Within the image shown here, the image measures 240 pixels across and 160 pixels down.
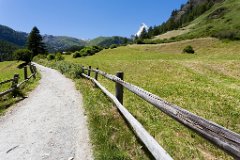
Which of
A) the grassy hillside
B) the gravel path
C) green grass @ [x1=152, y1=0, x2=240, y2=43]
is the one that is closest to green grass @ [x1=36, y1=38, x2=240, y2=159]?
the gravel path

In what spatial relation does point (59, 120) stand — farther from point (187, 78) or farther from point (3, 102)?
point (187, 78)

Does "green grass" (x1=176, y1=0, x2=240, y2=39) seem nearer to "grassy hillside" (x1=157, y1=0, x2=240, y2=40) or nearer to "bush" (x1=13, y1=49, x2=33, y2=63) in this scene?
"grassy hillside" (x1=157, y1=0, x2=240, y2=40)

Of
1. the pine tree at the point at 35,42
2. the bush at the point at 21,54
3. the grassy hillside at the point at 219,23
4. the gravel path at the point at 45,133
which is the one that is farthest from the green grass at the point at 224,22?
the gravel path at the point at 45,133

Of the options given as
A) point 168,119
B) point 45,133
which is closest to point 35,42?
point 168,119

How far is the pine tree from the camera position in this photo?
110188mm

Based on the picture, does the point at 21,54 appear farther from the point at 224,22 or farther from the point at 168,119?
the point at 224,22

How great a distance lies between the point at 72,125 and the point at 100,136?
2.06m

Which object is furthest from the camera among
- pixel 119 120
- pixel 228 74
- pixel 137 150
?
pixel 228 74

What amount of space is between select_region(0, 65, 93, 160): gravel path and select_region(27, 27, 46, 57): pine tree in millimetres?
100744

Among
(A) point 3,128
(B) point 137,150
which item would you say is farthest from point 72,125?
(B) point 137,150

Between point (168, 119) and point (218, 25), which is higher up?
point (218, 25)

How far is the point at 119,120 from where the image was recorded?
10.0m

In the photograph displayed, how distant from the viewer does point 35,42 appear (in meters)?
111

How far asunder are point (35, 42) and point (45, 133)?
108 m
